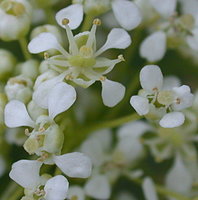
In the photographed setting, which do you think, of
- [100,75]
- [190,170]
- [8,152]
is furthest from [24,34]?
[190,170]

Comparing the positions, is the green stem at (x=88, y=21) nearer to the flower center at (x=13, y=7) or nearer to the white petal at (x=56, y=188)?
the flower center at (x=13, y=7)

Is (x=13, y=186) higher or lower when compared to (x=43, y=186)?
lower

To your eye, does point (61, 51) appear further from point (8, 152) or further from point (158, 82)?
point (8, 152)

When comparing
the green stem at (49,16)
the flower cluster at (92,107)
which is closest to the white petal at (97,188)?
the flower cluster at (92,107)

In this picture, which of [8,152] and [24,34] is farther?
[8,152]

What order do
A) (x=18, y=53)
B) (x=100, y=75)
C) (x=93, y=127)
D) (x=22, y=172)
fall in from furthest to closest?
(x=18, y=53) < (x=93, y=127) < (x=100, y=75) < (x=22, y=172)

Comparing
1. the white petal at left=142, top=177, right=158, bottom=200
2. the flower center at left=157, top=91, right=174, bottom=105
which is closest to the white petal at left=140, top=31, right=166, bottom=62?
the flower center at left=157, top=91, right=174, bottom=105
